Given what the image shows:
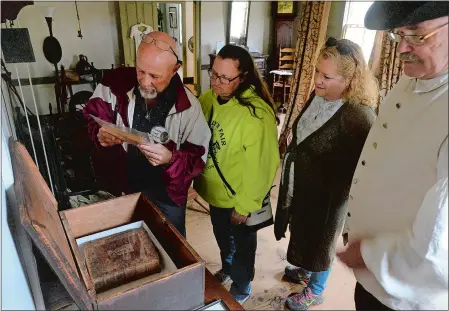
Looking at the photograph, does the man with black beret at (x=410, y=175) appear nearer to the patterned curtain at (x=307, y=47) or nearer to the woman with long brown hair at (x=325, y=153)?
the woman with long brown hair at (x=325, y=153)

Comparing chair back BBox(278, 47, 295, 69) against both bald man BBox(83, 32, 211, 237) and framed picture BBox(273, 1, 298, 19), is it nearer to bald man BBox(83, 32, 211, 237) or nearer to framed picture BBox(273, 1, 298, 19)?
framed picture BBox(273, 1, 298, 19)

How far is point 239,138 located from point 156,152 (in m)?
0.42

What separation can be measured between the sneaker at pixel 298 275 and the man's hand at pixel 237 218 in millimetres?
821

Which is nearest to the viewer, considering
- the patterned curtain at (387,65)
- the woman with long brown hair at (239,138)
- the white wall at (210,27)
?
the woman with long brown hair at (239,138)

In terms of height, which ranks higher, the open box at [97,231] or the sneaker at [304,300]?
the open box at [97,231]

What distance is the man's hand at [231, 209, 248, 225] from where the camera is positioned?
1.63m

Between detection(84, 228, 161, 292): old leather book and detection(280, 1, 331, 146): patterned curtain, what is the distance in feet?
11.0

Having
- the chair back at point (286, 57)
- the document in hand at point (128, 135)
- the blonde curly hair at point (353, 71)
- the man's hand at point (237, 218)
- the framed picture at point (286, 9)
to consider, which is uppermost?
the framed picture at point (286, 9)

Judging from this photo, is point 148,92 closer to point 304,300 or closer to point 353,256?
→ point 353,256

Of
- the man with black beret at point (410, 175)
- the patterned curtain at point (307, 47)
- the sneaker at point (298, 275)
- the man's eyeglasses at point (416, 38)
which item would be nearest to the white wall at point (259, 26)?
the patterned curtain at point (307, 47)

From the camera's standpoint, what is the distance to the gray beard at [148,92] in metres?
1.35

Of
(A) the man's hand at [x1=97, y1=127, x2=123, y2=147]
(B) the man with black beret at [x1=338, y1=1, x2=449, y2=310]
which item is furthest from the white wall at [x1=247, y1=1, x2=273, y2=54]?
(B) the man with black beret at [x1=338, y1=1, x2=449, y2=310]

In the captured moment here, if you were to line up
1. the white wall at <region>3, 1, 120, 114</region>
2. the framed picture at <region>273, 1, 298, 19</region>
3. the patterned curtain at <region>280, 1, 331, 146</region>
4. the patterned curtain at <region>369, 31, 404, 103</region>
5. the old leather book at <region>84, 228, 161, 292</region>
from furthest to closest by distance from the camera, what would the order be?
the framed picture at <region>273, 1, 298, 19</region>, the white wall at <region>3, 1, 120, 114</region>, the patterned curtain at <region>280, 1, 331, 146</region>, the patterned curtain at <region>369, 31, 404, 103</region>, the old leather book at <region>84, 228, 161, 292</region>

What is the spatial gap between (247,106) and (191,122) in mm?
269
